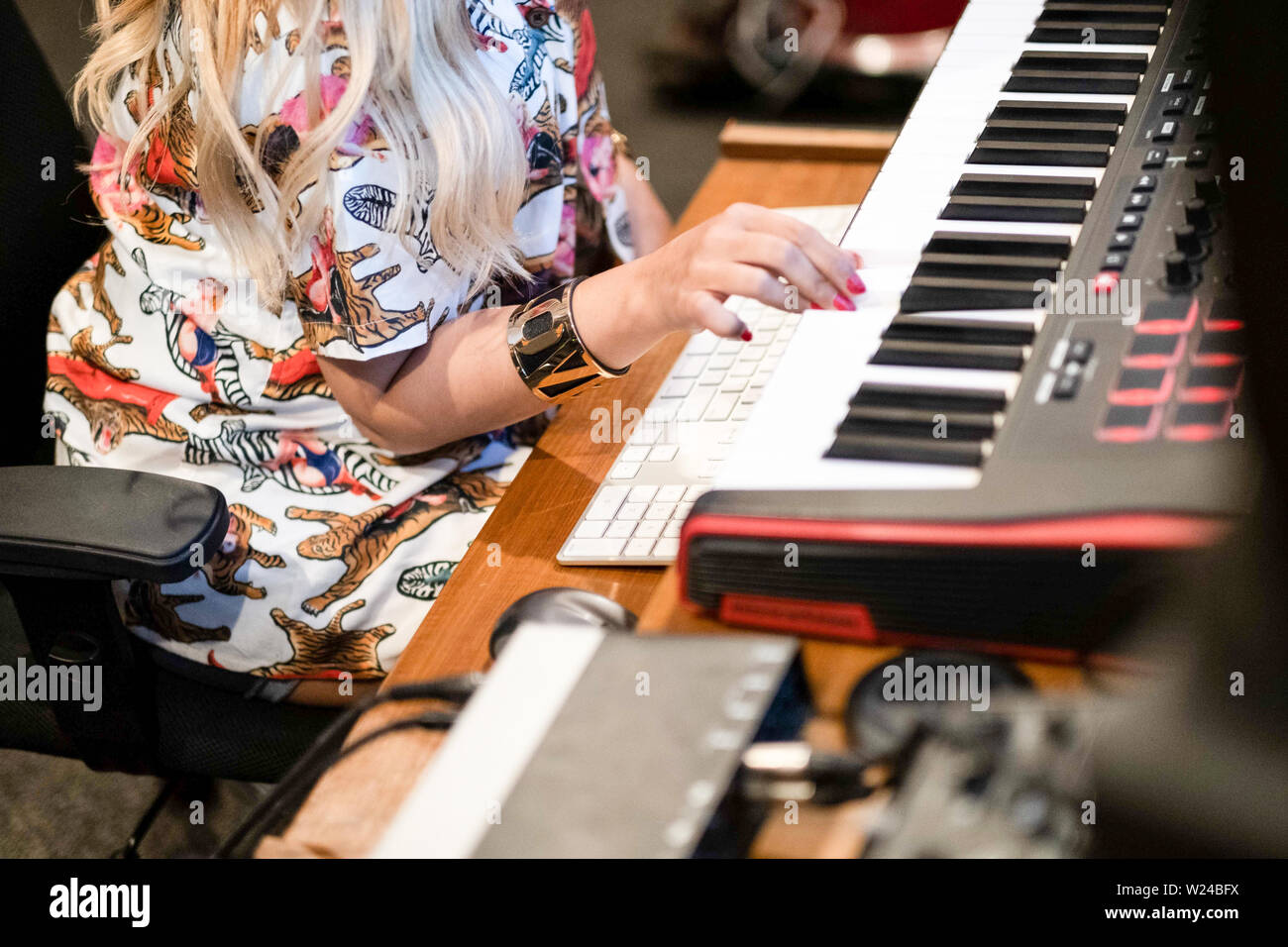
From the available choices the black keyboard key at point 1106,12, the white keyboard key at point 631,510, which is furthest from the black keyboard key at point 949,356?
the black keyboard key at point 1106,12

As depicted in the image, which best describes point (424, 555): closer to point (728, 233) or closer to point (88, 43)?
point (728, 233)

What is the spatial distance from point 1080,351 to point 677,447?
1.09ft

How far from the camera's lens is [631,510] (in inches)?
33.7

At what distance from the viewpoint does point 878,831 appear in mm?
533

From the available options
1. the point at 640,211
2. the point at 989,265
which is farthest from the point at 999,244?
the point at 640,211

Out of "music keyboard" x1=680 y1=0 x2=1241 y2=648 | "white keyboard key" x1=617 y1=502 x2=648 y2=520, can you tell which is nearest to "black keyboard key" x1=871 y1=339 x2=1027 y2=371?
"music keyboard" x1=680 y1=0 x2=1241 y2=648

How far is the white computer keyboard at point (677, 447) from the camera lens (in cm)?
83

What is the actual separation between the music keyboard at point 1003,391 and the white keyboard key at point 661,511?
6.5 inches

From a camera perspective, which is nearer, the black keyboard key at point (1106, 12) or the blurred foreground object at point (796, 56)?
the black keyboard key at point (1106, 12)

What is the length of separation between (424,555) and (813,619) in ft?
1.55

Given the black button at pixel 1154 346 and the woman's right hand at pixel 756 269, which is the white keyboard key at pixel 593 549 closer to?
the woman's right hand at pixel 756 269

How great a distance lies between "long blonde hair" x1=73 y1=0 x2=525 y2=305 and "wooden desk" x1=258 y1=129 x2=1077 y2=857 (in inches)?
6.5

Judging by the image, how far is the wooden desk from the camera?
24.0 inches

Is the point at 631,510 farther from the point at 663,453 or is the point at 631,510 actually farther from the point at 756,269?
the point at 756,269
